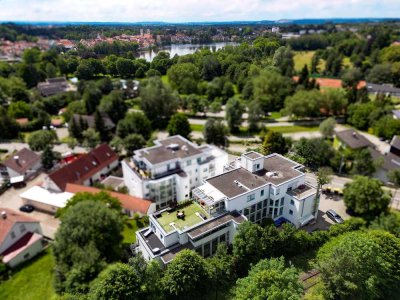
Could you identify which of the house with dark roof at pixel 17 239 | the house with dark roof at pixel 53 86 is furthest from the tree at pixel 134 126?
the house with dark roof at pixel 53 86

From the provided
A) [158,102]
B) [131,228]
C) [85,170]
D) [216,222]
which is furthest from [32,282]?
[158,102]

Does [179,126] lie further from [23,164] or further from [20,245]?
[20,245]

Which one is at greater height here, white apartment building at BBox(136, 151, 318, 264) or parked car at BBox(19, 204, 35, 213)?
white apartment building at BBox(136, 151, 318, 264)

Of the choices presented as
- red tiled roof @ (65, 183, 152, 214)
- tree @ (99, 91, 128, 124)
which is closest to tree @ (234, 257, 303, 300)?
red tiled roof @ (65, 183, 152, 214)

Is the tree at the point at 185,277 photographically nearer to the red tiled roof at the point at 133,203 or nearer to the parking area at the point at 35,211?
the red tiled roof at the point at 133,203

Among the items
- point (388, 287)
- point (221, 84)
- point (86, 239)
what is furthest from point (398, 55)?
point (86, 239)

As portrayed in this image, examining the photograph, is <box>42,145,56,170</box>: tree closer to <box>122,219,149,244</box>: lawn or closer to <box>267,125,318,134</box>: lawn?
<box>122,219,149,244</box>: lawn
